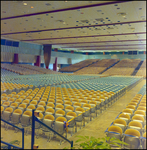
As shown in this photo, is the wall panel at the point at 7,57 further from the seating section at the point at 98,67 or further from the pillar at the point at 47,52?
the seating section at the point at 98,67

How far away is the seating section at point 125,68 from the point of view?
36719mm

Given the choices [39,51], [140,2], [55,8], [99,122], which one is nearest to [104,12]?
[140,2]

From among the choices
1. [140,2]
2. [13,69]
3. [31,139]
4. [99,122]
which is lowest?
[99,122]

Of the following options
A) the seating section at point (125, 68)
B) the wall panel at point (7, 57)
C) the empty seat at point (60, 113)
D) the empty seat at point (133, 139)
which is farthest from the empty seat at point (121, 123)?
the seating section at point (125, 68)

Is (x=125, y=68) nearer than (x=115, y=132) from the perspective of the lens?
No

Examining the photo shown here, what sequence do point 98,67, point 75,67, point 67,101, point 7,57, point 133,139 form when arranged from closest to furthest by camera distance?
point 133,139, point 67,101, point 7,57, point 98,67, point 75,67

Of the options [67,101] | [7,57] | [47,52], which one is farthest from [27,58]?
[67,101]

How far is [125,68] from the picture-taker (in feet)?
130

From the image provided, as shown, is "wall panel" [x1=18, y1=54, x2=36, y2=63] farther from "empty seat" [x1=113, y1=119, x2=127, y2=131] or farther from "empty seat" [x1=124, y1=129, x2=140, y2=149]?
"empty seat" [x1=124, y1=129, x2=140, y2=149]

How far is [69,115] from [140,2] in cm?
915

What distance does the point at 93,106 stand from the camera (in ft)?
24.8

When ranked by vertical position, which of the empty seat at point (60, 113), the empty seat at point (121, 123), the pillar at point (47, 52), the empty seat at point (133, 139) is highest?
the pillar at point (47, 52)

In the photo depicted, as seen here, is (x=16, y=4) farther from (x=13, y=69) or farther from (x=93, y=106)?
(x=13, y=69)

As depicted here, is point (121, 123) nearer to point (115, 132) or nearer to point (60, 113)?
point (115, 132)
